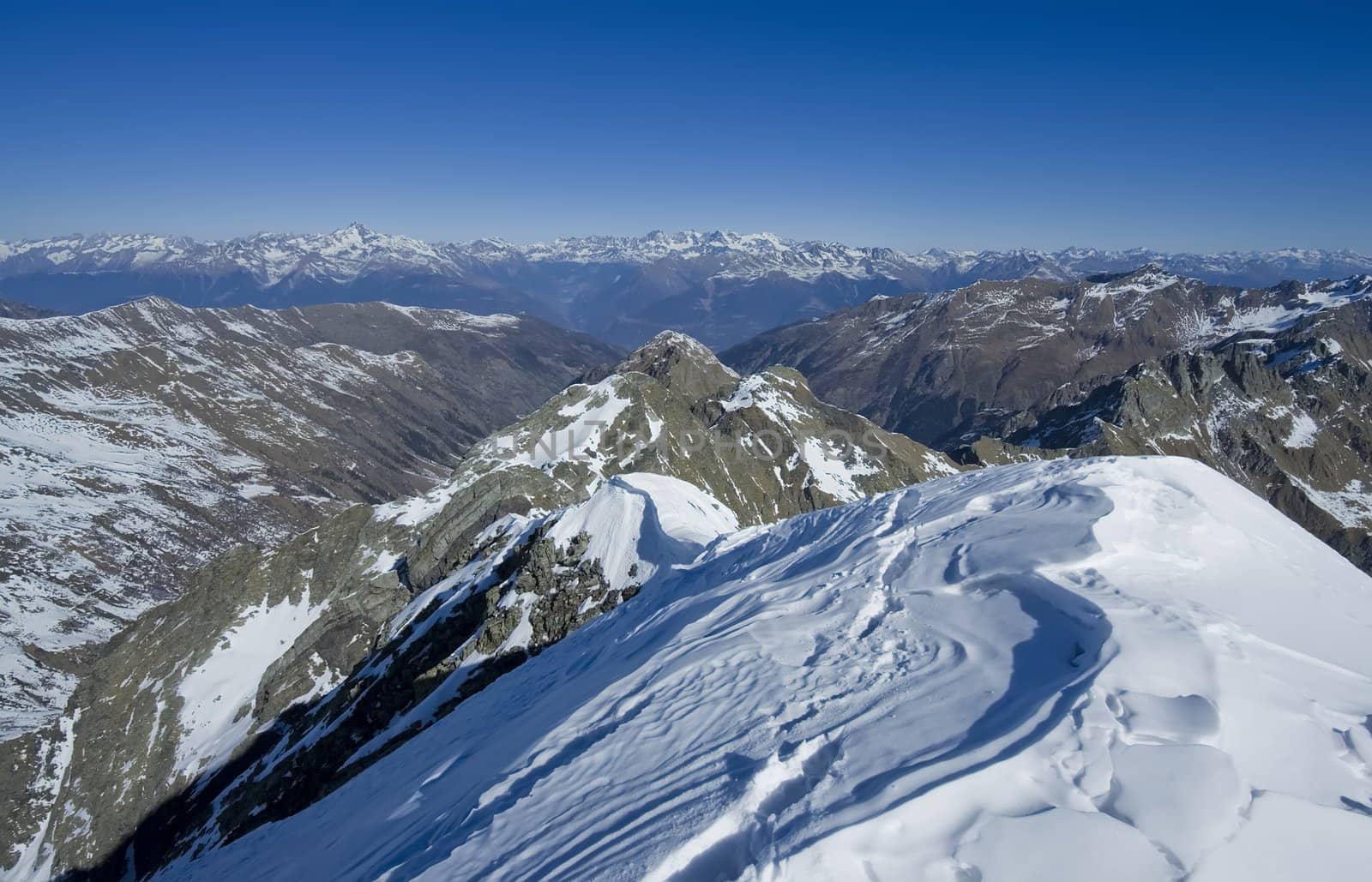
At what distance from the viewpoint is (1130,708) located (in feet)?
25.3

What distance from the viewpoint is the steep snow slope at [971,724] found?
612 centimetres

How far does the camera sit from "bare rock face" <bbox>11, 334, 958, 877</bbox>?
3831cm

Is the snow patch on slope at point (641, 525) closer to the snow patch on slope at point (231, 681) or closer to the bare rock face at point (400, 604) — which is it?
the bare rock face at point (400, 604)

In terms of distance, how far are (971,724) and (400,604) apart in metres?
82.3

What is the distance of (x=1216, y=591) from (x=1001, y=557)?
3491mm

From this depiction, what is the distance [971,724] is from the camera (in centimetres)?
827

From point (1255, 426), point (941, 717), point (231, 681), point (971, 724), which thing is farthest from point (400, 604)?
point (1255, 426)

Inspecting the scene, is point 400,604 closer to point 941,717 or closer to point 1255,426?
point 941,717

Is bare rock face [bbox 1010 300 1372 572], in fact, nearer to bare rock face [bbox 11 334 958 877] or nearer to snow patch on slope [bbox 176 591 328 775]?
bare rock face [bbox 11 334 958 877]

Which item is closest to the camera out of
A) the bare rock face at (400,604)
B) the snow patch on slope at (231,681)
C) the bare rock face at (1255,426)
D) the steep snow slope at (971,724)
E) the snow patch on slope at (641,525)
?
the steep snow slope at (971,724)

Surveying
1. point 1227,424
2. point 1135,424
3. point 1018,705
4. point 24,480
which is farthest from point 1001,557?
point 24,480

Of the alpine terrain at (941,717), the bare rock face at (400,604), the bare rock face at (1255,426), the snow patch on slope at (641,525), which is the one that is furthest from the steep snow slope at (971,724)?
the bare rock face at (1255,426)

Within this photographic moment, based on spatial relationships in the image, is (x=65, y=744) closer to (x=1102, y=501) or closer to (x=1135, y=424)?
(x=1102, y=501)

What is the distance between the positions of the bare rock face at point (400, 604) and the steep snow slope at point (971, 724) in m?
20.4
